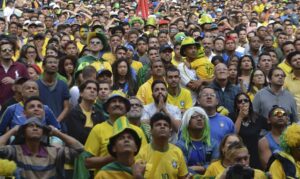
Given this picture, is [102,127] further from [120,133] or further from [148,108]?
[148,108]

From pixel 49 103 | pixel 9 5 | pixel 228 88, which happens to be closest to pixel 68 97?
pixel 49 103

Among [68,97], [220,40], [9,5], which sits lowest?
[68,97]

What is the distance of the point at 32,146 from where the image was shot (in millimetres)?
5996

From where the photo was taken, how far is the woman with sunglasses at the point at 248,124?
7938 millimetres

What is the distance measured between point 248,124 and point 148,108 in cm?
122

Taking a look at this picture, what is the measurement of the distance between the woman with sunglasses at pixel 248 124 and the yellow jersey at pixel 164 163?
181cm

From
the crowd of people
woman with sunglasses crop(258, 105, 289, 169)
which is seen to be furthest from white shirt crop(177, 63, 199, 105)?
woman with sunglasses crop(258, 105, 289, 169)

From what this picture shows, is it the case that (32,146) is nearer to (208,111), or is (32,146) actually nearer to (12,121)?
(12,121)

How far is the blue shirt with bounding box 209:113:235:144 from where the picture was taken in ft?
24.6

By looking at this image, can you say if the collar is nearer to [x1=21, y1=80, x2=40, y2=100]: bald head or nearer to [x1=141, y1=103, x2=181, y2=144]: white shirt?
[x1=21, y1=80, x2=40, y2=100]: bald head

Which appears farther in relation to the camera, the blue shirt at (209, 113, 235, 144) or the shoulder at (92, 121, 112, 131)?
the blue shirt at (209, 113, 235, 144)

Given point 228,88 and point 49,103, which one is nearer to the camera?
point 49,103

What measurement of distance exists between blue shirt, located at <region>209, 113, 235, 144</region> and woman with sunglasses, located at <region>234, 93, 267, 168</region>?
32cm

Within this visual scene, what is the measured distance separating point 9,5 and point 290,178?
14.3 m
